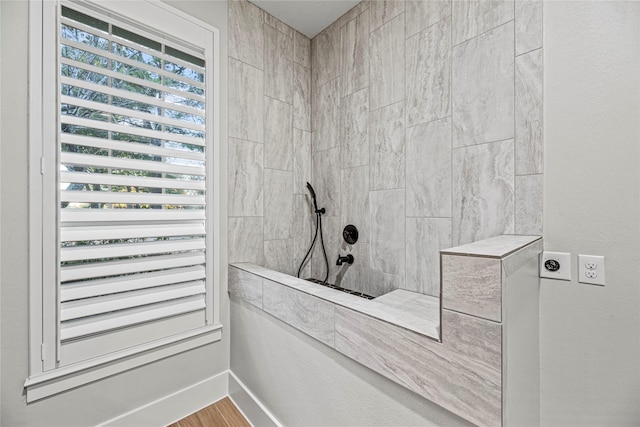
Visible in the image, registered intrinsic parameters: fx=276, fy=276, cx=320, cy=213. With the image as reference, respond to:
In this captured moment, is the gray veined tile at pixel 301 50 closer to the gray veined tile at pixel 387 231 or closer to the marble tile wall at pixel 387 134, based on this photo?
the marble tile wall at pixel 387 134

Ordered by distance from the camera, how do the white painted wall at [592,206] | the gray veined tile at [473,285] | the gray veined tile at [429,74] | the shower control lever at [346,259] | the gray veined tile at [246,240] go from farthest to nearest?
the shower control lever at [346,259]
the gray veined tile at [246,240]
the gray veined tile at [429,74]
the white painted wall at [592,206]
the gray veined tile at [473,285]

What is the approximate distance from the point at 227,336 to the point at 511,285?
6.08 ft

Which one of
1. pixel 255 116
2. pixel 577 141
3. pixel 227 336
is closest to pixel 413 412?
pixel 577 141

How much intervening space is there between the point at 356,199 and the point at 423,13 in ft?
4.10

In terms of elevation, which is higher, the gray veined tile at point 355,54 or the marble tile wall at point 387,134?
the gray veined tile at point 355,54

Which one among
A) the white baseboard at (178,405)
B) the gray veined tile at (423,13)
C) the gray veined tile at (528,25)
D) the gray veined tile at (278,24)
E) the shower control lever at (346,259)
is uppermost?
the gray veined tile at (278,24)

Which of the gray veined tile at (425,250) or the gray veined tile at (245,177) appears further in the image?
the gray veined tile at (245,177)

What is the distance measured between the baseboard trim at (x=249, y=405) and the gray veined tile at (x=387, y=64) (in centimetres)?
209

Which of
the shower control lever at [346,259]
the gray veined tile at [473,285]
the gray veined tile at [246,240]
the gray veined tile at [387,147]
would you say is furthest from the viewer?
the shower control lever at [346,259]

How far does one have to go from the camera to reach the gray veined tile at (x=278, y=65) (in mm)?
2244

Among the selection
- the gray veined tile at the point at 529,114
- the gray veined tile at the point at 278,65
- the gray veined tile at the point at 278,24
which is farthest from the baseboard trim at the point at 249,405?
the gray veined tile at the point at 278,24

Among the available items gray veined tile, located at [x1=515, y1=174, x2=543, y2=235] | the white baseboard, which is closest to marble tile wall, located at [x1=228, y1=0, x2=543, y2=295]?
gray veined tile, located at [x1=515, y1=174, x2=543, y2=235]

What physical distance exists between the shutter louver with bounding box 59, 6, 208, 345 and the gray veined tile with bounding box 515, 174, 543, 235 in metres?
1.83

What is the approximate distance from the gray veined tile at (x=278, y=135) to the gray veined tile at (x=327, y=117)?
25 cm
